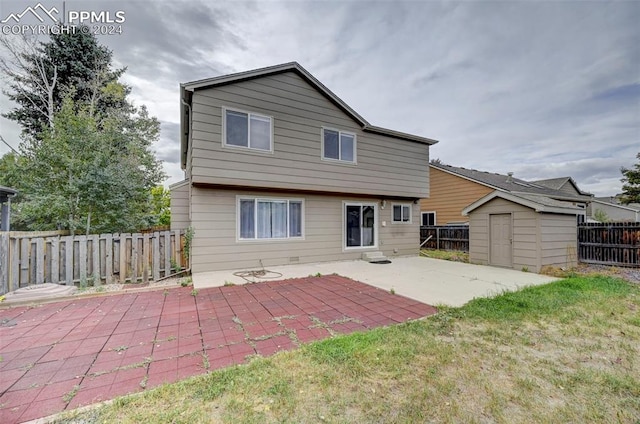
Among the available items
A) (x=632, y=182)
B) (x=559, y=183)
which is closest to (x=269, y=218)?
(x=559, y=183)

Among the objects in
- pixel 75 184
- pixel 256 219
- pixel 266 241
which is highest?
pixel 75 184

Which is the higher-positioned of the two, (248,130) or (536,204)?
(248,130)

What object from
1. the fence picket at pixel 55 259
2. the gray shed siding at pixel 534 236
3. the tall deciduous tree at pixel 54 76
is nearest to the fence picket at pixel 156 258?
the fence picket at pixel 55 259

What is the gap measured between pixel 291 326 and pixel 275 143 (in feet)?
19.0

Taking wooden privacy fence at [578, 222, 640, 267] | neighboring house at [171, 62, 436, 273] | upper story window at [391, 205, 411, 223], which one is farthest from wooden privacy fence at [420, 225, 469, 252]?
wooden privacy fence at [578, 222, 640, 267]

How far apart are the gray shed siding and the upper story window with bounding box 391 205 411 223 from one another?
9.32 feet

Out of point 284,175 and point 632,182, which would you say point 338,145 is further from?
point 632,182

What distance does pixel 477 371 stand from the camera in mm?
2680

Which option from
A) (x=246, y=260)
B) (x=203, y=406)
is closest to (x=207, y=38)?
(x=246, y=260)

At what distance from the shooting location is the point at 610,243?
879 centimetres

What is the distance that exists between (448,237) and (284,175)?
938 cm

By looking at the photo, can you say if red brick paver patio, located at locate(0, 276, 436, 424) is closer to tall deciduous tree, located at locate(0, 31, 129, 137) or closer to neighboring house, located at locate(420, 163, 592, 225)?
neighboring house, located at locate(420, 163, 592, 225)

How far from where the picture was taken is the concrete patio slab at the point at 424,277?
5570mm

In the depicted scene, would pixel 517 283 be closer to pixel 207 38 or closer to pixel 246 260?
pixel 246 260
